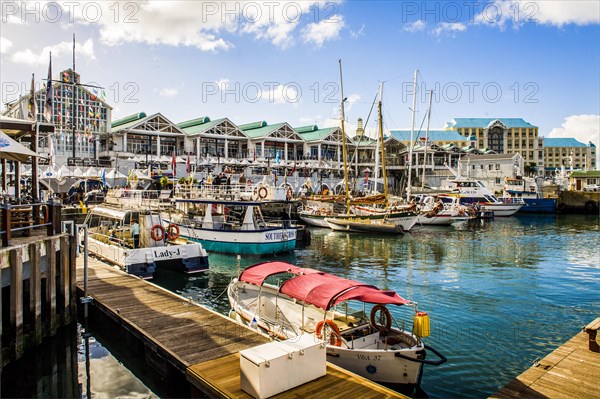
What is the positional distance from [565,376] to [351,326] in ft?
16.5

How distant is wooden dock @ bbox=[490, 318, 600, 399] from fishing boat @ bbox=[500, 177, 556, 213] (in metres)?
62.5

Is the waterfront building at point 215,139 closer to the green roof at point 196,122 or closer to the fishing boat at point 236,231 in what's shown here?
the green roof at point 196,122

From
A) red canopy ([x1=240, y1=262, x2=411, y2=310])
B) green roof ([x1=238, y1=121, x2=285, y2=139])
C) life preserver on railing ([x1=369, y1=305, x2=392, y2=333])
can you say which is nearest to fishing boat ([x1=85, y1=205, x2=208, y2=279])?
red canopy ([x1=240, y1=262, x2=411, y2=310])

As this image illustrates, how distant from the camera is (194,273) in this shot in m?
24.3

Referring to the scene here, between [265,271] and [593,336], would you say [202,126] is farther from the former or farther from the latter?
[593,336]

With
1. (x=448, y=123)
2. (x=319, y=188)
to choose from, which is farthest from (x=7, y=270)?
(x=448, y=123)

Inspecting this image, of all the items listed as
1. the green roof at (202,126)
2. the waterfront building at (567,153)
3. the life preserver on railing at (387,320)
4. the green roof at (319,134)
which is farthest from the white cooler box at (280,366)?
the waterfront building at (567,153)

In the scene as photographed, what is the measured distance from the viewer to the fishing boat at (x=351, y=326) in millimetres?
10711

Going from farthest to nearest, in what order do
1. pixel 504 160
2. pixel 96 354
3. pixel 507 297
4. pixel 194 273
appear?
pixel 504 160
pixel 194 273
pixel 507 297
pixel 96 354

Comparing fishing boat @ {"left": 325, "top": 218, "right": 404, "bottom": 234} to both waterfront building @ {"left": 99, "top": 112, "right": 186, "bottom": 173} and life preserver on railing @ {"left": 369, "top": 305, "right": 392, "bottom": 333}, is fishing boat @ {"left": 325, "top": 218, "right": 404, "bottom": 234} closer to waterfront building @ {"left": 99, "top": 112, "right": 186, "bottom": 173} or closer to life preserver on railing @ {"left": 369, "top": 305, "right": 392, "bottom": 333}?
waterfront building @ {"left": 99, "top": 112, "right": 186, "bottom": 173}

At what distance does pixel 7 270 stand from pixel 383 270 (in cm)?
1943

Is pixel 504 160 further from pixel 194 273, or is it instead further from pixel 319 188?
pixel 194 273

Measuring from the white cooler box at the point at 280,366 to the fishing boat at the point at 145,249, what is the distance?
14734 mm

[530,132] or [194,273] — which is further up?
[530,132]
